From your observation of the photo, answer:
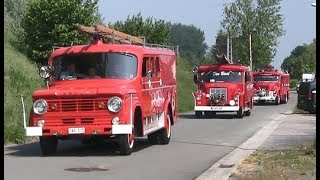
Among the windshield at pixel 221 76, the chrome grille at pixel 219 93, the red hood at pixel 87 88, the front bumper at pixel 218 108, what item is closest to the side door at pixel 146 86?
the red hood at pixel 87 88

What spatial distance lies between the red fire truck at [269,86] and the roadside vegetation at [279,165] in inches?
1305

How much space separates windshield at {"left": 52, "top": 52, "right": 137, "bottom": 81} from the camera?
43.9 ft

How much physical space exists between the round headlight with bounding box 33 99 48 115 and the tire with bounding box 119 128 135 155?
1658mm

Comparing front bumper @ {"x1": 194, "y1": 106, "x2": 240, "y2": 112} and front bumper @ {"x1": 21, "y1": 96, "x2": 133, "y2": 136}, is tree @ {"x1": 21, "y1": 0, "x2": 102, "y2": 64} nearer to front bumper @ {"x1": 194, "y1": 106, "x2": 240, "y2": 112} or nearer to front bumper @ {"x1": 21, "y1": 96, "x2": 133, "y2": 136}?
front bumper @ {"x1": 21, "y1": 96, "x2": 133, "y2": 136}

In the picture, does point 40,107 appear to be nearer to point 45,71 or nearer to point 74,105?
point 74,105

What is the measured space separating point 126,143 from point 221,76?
17.0 m

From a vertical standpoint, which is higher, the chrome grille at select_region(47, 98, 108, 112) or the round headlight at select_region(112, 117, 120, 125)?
the chrome grille at select_region(47, 98, 108, 112)

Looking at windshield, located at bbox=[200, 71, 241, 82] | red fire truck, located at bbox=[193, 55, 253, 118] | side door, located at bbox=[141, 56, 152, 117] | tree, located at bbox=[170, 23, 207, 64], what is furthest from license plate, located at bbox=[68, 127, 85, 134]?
tree, located at bbox=[170, 23, 207, 64]

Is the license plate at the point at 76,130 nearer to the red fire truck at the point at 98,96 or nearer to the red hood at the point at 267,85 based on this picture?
the red fire truck at the point at 98,96

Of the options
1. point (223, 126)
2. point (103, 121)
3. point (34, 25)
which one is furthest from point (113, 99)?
point (223, 126)

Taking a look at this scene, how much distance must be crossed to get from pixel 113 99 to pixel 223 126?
12.0m

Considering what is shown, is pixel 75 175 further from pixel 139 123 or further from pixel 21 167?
pixel 139 123

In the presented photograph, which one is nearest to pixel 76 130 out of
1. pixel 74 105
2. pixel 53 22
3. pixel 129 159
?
pixel 74 105

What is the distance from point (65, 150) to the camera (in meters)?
14.6
